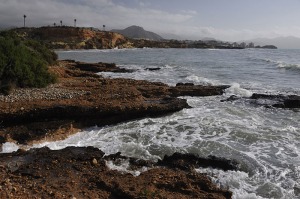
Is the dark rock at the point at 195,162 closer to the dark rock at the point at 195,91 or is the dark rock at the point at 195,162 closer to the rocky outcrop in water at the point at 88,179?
the rocky outcrop in water at the point at 88,179

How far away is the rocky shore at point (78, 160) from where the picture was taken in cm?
727

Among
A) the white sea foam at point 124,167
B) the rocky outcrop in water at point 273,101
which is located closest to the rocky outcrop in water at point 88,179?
the white sea foam at point 124,167

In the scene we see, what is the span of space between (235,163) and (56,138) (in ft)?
18.5

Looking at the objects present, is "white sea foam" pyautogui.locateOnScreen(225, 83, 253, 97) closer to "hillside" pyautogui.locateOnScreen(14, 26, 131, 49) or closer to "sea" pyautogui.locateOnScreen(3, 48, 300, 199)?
"sea" pyautogui.locateOnScreen(3, 48, 300, 199)

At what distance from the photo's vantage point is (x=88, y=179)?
7.72m

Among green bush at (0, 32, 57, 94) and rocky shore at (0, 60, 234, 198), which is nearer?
rocky shore at (0, 60, 234, 198)

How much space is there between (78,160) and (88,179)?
3.58ft

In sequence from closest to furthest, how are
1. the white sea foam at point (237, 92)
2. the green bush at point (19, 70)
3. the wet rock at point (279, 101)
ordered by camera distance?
1. the green bush at point (19, 70)
2. the wet rock at point (279, 101)
3. the white sea foam at point (237, 92)

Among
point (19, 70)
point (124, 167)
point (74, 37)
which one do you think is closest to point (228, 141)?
point (124, 167)

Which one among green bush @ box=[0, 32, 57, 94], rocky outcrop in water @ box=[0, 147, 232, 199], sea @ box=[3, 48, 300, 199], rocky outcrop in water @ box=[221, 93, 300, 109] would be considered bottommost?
sea @ box=[3, 48, 300, 199]

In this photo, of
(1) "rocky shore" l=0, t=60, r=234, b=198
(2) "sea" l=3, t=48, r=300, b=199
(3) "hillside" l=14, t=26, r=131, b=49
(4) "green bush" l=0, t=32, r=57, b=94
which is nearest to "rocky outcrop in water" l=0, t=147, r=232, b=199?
(1) "rocky shore" l=0, t=60, r=234, b=198

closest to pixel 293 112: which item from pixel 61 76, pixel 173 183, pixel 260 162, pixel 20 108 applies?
pixel 260 162

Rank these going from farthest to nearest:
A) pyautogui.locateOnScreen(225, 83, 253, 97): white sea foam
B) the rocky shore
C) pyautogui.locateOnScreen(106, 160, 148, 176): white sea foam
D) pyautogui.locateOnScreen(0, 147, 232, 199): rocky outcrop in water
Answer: pyautogui.locateOnScreen(225, 83, 253, 97): white sea foam
pyautogui.locateOnScreen(106, 160, 148, 176): white sea foam
the rocky shore
pyautogui.locateOnScreen(0, 147, 232, 199): rocky outcrop in water

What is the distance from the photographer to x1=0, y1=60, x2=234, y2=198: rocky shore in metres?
7.27
